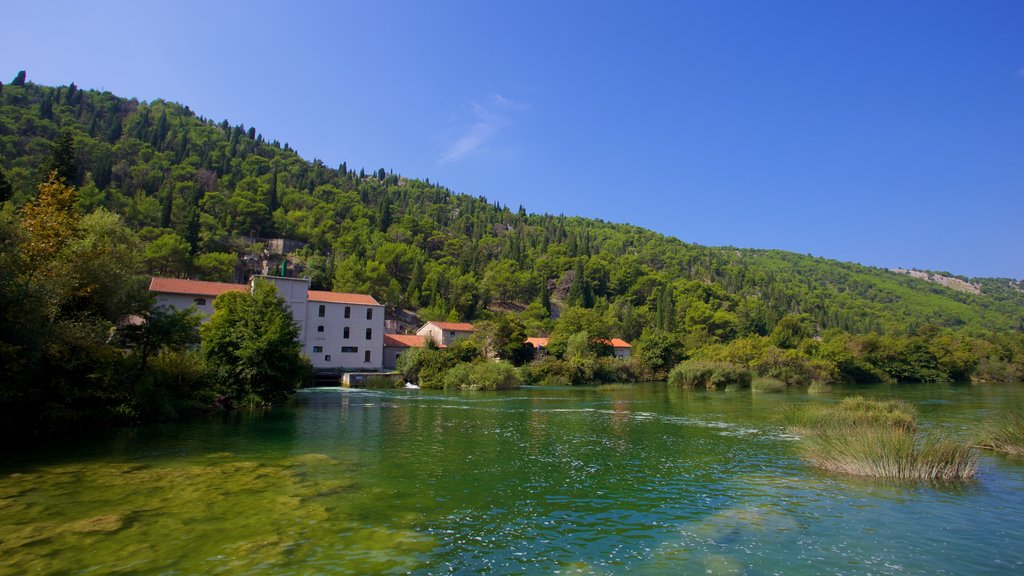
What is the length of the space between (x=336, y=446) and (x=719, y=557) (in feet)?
51.5

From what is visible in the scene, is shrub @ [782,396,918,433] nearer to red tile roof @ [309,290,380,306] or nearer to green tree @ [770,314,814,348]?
red tile roof @ [309,290,380,306]

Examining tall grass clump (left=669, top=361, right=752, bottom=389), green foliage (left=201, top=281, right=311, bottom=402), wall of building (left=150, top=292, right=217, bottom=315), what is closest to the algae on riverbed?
green foliage (left=201, top=281, right=311, bottom=402)

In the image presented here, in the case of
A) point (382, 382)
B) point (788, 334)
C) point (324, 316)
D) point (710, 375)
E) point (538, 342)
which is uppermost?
point (788, 334)

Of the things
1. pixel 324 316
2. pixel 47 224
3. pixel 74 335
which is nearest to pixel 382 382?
pixel 324 316

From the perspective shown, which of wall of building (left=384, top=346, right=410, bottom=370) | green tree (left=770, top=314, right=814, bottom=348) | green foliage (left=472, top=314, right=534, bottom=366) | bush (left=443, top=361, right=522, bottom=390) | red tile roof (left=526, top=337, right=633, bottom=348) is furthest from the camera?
green tree (left=770, top=314, right=814, bottom=348)

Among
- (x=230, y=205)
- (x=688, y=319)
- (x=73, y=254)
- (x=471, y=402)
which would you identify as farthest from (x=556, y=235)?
(x=73, y=254)

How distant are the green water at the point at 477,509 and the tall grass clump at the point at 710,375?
39646 millimetres

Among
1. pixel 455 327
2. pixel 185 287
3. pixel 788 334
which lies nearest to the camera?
pixel 185 287

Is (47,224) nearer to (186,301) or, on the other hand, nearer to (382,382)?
(382,382)

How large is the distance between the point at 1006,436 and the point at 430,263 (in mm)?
116447

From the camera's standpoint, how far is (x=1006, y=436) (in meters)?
19.7

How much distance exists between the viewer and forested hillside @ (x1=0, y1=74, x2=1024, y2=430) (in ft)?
260

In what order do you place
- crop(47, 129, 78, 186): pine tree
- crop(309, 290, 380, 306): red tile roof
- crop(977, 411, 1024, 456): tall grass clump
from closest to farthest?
crop(977, 411, 1024, 456): tall grass clump → crop(47, 129, 78, 186): pine tree → crop(309, 290, 380, 306): red tile roof

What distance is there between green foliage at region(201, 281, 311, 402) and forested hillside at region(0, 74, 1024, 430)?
2175 cm
